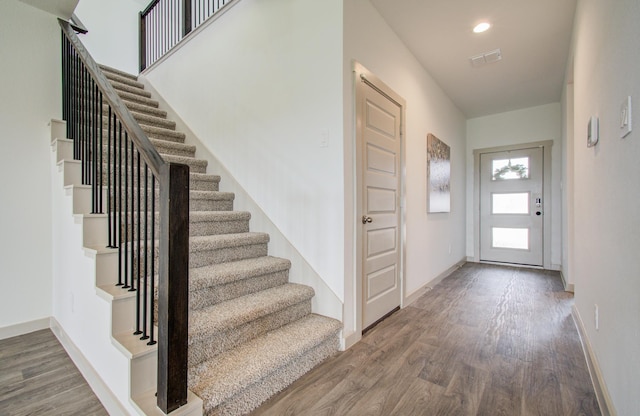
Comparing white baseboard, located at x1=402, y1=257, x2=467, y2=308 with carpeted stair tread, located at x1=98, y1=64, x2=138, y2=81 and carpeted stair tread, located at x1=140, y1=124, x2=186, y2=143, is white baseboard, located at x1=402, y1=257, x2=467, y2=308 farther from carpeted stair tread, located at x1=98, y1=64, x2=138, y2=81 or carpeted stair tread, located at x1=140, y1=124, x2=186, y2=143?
carpeted stair tread, located at x1=98, y1=64, x2=138, y2=81

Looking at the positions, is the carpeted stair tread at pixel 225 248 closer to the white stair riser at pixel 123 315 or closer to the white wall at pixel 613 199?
the white stair riser at pixel 123 315

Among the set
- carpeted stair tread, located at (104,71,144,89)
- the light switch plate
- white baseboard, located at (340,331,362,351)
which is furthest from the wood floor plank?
carpeted stair tread, located at (104,71,144,89)

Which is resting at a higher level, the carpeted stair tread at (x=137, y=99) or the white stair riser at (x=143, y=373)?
the carpeted stair tread at (x=137, y=99)

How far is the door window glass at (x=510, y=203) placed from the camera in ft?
16.6

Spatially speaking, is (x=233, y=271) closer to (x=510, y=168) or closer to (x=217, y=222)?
(x=217, y=222)

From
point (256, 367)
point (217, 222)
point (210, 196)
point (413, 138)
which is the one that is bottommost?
point (256, 367)

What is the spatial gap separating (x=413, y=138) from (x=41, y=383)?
141 inches

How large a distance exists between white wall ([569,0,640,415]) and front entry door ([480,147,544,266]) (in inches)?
126

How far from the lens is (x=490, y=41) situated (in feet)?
10.1

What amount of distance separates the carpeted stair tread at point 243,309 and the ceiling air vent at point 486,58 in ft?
10.5

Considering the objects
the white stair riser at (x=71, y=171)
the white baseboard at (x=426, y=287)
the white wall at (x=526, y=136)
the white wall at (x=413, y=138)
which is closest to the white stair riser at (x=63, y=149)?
the white stair riser at (x=71, y=171)

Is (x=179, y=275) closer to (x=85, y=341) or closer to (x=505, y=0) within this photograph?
(x=85, y=341)

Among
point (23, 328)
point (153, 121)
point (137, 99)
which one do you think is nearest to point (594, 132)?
point (153, 121)

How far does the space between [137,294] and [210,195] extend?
1.46 meters
